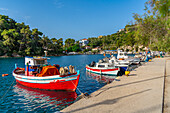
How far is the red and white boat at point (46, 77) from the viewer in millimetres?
12836

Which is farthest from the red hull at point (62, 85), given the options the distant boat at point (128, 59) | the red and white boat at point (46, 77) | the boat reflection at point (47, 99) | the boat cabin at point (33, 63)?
the distant boat at point (128, 59)

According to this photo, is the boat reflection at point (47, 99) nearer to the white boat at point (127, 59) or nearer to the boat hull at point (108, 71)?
the boat hull at point (108, 71)

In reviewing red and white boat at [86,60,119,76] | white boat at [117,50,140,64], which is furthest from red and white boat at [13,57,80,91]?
white boat at [117,50,140,64]

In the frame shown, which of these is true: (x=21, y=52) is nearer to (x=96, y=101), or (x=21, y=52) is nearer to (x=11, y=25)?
(x=11, y=25)

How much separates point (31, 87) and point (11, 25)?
116 meters

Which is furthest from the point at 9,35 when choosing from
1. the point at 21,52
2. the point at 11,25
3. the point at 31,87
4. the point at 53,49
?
the point at 31,87

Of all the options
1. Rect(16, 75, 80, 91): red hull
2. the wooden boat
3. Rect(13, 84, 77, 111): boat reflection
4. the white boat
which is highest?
the white boat

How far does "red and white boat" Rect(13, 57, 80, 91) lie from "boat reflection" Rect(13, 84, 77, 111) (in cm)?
61

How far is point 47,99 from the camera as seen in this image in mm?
11984

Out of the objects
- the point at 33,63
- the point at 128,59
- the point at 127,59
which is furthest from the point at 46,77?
the point at 128,59

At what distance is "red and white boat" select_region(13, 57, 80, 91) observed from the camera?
12.8 m

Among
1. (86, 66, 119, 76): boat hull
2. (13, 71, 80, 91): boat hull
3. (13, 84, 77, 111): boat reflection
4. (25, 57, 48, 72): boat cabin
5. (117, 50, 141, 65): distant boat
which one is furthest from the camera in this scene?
(117, 50, 141, 65): distant boat

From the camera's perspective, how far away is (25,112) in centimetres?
965

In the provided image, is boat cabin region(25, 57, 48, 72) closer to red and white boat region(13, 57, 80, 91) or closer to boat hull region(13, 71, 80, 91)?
red and white boat region(13, 57, 80, 91)
